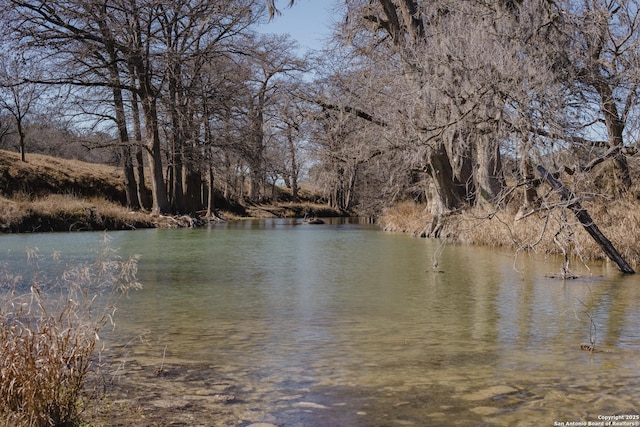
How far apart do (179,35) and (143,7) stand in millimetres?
3423

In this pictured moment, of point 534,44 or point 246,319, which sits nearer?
point 246,319

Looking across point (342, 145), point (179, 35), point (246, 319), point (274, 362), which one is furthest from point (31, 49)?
point (274, 362)

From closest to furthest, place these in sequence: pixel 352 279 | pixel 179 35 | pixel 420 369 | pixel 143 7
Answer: pixel 420 369 < pixel 352 279 < pixel 143 7 < pixel 179 35

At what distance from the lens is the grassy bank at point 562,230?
9547 mm

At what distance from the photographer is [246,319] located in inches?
265

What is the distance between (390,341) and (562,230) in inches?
200

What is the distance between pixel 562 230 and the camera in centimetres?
962

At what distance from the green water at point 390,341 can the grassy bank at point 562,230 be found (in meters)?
0.68

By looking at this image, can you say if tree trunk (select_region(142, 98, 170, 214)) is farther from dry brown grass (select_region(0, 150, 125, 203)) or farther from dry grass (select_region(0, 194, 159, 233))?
dry brown grass (select_region(0, 150, 125, 203))

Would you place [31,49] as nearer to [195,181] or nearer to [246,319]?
[195,181]

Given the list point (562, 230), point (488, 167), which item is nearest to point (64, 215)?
point (488, 167)

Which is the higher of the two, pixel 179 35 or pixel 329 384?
pixel 179 35

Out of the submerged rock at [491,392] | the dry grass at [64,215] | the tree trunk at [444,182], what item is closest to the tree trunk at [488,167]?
the tree trunk at [444,182]

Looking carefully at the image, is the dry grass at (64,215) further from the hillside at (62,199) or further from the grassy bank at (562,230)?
the grassy bank at (562,230)
